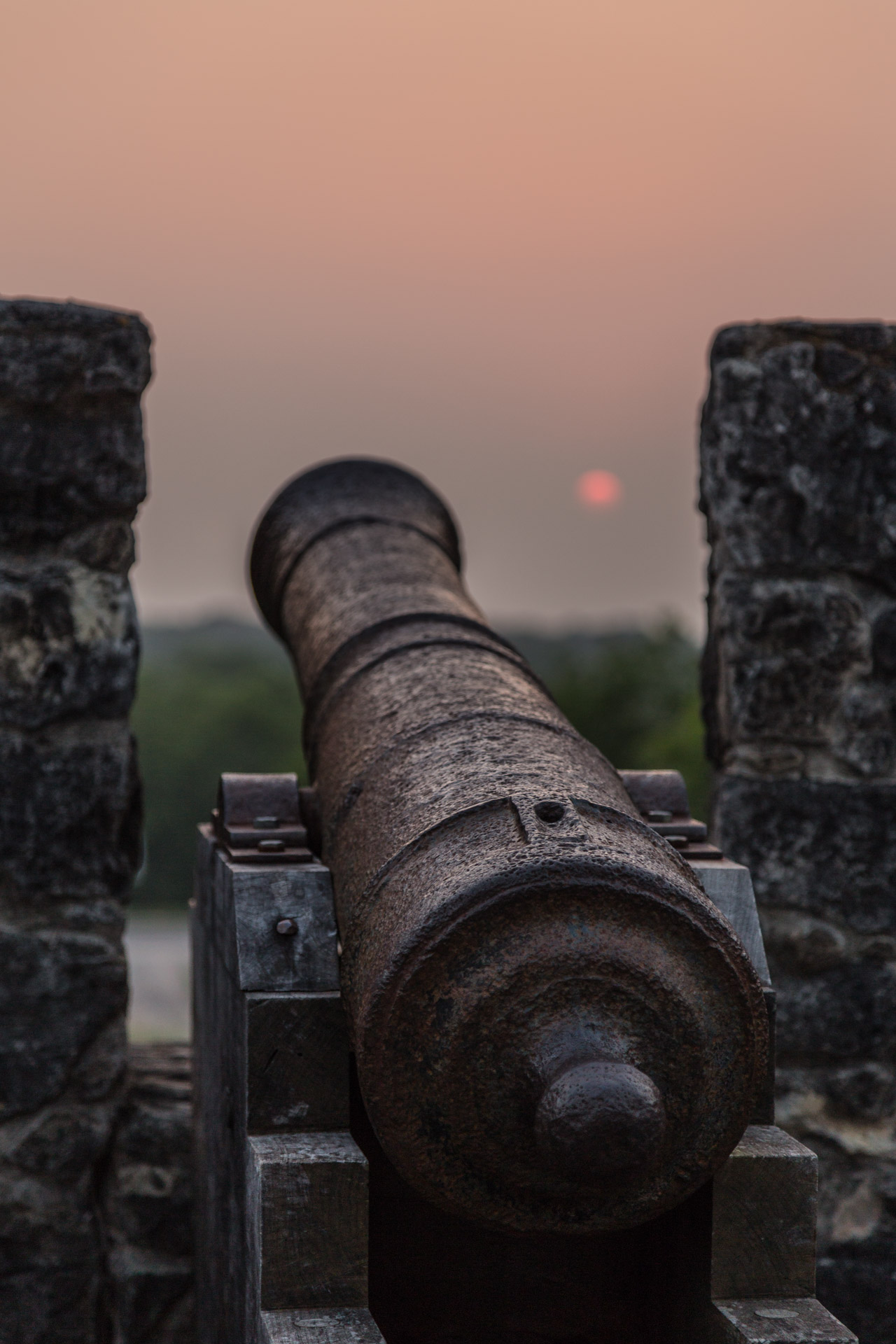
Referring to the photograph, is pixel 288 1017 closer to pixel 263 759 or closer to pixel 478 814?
pixel 478 814

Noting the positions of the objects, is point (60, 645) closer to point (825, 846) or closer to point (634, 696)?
point (825, 846)

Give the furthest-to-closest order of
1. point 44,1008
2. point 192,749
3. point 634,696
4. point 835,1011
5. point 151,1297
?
point 192,749
point 634,696
point 835,1011
point 151,1297
point 44,1008

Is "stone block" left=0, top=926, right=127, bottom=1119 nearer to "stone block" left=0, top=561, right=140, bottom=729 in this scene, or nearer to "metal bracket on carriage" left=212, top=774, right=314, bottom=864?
"stone block" left=0, top=561, right=140, bottom=729

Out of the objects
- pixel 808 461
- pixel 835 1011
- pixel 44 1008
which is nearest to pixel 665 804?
pixel 835 1011

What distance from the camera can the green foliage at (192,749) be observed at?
2339 centimetres

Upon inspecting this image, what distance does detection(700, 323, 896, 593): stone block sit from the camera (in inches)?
139

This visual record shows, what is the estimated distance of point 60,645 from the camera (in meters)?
3.30

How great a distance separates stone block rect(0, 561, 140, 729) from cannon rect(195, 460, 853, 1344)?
0.52 metres

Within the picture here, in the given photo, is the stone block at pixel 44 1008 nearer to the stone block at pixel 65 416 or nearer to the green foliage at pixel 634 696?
the stone block at pixel 65 416

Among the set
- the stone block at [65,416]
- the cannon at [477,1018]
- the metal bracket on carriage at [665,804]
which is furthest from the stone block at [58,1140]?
the metal bracket on carriage at [665,804]

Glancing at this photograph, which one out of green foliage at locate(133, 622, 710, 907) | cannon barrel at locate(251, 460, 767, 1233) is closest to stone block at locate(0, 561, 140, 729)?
cannon barrel at locate(251, 460, 767, 1233)

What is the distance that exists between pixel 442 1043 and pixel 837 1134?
197 cm

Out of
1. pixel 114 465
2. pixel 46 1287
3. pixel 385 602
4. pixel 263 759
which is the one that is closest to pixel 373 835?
pixel 385 602

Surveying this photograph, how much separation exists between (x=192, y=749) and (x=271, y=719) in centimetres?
170
